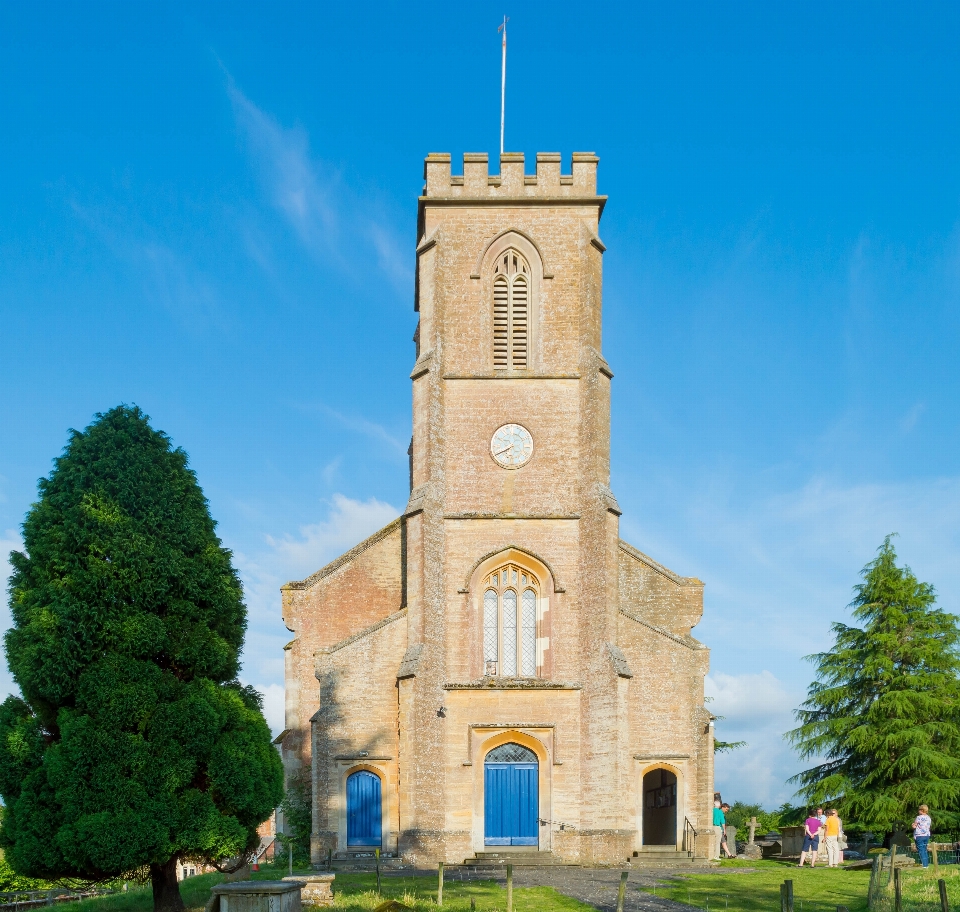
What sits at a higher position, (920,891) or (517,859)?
(920,891)

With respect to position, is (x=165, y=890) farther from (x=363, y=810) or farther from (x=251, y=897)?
(x=363, y=810)

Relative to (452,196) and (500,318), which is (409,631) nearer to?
(500,318)

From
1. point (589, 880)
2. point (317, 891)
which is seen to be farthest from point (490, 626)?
point (317, 891)

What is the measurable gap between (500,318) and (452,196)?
12.8 ft

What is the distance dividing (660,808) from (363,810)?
9102mm

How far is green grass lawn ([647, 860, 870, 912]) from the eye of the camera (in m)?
19.0

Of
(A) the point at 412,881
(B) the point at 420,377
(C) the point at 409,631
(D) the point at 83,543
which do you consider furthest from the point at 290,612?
(D) the point at 83,543

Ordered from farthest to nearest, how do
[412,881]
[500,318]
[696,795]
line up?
[500,318] → [696,795] → [412,881]

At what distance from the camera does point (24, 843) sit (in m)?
18.6

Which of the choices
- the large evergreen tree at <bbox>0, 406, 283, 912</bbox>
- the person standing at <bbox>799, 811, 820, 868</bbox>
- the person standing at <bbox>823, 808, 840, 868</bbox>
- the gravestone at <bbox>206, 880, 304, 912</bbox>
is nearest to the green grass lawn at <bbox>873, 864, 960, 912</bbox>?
the person standing at <bbox>823, 808, 840, 868</bbox>

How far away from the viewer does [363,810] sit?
28703mm

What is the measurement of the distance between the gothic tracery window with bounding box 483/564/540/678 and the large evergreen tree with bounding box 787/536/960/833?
1088 cm

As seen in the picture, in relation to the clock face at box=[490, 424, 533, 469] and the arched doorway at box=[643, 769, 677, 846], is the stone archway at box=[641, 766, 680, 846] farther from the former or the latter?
the clock face at box=[490, 424, 533, 469]

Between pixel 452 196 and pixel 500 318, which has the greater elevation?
pixel 452 196
